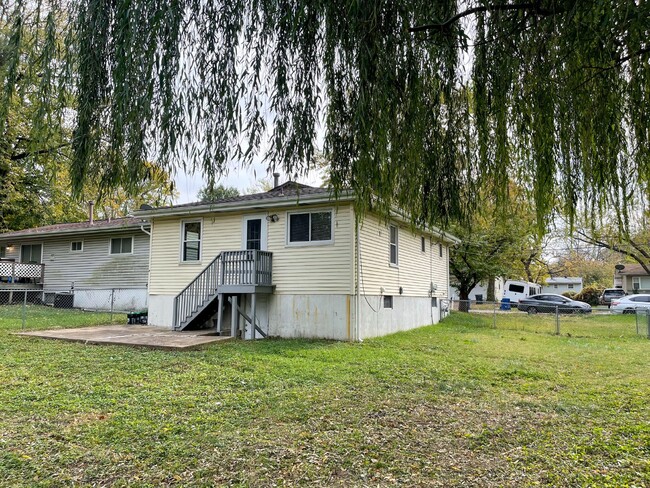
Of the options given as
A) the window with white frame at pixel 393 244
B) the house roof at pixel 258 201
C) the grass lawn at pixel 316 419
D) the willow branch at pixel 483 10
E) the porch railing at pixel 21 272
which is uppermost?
the house roof at pixel 258 201

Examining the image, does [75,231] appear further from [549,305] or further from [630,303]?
[630,303]

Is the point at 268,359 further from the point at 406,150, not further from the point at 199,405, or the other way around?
the point at 406,150

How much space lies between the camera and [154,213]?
13.3m

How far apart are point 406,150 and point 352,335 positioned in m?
8.38

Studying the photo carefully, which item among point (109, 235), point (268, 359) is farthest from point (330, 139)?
point (109, 235)

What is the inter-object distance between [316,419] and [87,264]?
19.3 meters

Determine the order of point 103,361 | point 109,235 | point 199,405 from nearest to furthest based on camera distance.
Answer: point 199,405
point 103,361
point 109,235

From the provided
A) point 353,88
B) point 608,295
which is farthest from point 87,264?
point 608,295

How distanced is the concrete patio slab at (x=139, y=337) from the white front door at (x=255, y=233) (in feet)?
8.74

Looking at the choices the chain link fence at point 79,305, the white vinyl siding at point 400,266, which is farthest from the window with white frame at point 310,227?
the chain link fence at point 79,305

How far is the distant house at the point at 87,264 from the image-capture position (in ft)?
63.8

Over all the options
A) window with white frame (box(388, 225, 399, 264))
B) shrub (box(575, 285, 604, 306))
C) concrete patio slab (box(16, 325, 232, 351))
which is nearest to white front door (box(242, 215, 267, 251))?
concrete patio slab (box(16, 325, 232, 351))

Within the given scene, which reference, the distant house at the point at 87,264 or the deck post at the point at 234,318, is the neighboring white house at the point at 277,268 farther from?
the distant house at the point at 87,264

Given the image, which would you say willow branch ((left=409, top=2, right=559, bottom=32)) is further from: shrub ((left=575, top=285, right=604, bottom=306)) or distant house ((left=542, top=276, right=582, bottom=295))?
distant house ((left=542, top=276, right=582, bottom=295))
